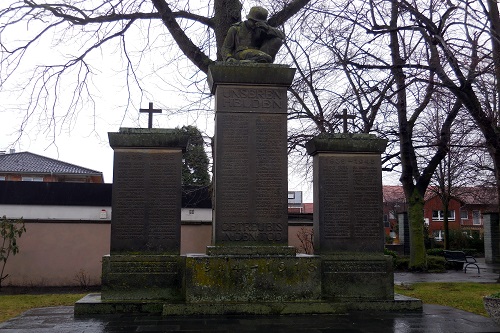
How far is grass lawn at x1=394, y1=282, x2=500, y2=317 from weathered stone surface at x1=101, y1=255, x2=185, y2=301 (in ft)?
17.0

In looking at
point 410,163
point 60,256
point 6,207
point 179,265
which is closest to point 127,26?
point 60,256

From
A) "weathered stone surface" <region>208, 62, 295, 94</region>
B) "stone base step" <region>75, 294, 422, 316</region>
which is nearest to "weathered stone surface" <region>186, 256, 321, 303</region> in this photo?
"stone base step" <region>75, 294, 422, 316</region>

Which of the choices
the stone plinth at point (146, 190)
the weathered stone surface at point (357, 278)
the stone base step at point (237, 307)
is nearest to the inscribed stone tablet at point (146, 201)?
the stone plinth at point (146, 190)

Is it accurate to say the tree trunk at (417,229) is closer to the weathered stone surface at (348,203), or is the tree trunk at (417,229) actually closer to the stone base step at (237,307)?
the weathered stone surface at (348,203)

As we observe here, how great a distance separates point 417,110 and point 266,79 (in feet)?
45.7

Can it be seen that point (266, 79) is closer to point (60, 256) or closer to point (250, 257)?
point (250, 257)

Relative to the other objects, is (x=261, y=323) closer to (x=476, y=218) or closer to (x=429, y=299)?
(x=429, y=299)

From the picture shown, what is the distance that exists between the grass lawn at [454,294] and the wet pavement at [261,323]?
1.66m

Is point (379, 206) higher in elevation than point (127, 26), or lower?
lower

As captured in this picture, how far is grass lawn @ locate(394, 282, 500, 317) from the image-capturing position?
10.4m

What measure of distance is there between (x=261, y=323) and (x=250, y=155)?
2.80m

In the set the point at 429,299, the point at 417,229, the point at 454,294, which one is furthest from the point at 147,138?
the point at 417,229

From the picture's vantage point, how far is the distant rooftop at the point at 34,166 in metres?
46.8

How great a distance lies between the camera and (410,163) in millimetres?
21422
